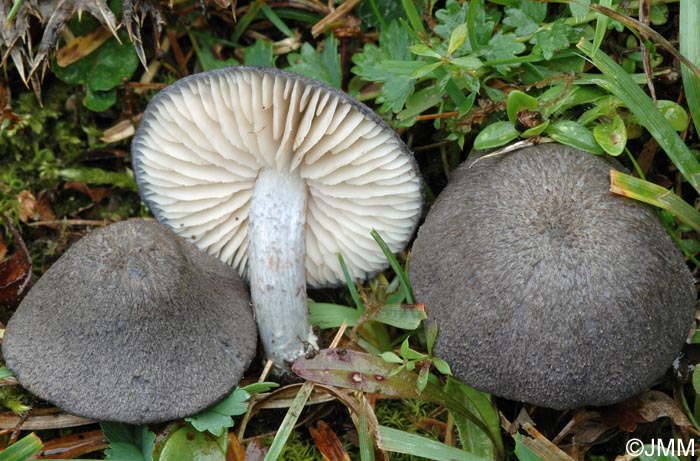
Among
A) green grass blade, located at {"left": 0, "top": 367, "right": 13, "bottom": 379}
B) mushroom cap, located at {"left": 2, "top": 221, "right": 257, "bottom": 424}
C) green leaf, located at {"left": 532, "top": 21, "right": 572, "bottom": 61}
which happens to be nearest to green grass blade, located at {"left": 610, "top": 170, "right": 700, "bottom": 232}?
green leaf, located at {"left": 532, "top": 21, "right": 572, "bottom": 61}

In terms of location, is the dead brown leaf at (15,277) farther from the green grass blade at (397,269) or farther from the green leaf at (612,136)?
the green leaf at (612,136)

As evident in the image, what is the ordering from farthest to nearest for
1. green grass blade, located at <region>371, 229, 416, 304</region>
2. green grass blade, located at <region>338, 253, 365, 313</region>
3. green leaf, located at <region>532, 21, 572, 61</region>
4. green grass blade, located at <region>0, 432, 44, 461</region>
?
green grass blade, located at <region>338, 253, 365, 313</region>, green grass blade, located at <region>371, 229, 416, 304</region>, green leaf, located at <region>532, 21, 572, 61</region>, green grass blade, located at <region>0, 432, 44, 461</region>

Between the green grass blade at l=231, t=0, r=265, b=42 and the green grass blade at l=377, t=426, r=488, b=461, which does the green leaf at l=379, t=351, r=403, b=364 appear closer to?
the green grass blade at l=377, t=426, r=488, b=461

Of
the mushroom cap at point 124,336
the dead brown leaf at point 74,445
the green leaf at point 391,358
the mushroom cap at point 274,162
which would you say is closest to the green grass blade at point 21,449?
the mushroom cap at point 124,336

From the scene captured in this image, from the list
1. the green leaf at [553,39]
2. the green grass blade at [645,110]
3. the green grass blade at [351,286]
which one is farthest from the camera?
the green grass blade at [351,286]

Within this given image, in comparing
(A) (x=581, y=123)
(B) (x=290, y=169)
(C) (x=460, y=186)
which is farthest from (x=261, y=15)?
(A) (x=581, y=123)

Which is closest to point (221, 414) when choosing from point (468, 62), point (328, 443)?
point (328, 443)
